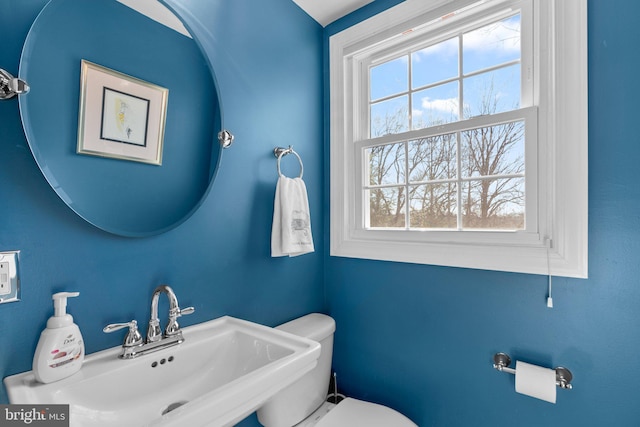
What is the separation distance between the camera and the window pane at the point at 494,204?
46.7 inches

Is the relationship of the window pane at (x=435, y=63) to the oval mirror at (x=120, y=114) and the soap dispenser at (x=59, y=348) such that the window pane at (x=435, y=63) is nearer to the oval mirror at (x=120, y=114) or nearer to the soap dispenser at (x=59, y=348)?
the oval mirror at (x=120, y=114)

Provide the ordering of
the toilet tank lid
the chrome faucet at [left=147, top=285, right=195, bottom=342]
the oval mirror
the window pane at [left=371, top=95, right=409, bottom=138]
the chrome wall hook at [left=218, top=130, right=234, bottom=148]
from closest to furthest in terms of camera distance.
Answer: the oval mirror
the chrome faucet at [left=147, top=285, right=195, bottom=342]
the chrome wall hook at [left=218, top=130, right=234, bottom=148]
the toilet tank lid
the window pane at [left=371, top=95, right=409, bottom=138]

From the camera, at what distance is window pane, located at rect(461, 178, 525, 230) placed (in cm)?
119

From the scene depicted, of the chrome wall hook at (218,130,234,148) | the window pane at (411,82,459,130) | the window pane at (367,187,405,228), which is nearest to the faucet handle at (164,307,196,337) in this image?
the chrome wall hook at (218,130,234,148)

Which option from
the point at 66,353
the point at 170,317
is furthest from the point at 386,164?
the point at 66,353

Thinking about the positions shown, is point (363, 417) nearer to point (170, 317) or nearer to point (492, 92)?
point (170, 317)

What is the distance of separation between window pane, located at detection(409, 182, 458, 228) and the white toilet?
657mm

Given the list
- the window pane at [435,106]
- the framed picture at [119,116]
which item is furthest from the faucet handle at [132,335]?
the window pane at [435,106]

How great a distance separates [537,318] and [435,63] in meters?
1.14

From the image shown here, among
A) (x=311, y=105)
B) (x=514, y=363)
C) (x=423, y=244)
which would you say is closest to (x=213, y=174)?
(x=311, y=105)

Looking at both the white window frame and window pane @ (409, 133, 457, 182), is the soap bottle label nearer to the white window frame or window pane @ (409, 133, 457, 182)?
the white window frame

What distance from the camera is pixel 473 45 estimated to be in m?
1.31

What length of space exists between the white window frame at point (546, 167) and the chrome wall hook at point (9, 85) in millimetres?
1308

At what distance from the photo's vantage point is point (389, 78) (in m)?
1.55
